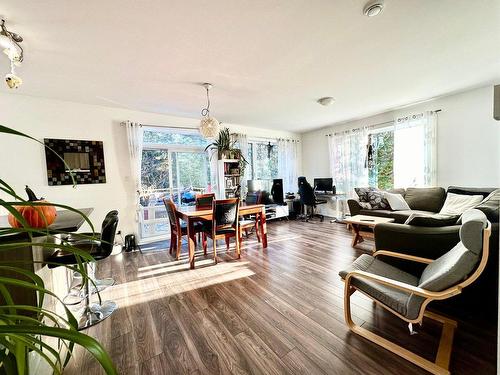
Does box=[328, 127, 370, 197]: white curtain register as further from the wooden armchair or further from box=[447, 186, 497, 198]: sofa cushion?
the wooden armchair

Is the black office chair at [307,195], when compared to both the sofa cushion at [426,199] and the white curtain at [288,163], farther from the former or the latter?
the sofa cushion at [426,199]

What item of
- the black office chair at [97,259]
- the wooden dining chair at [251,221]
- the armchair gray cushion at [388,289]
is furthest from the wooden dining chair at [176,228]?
the armchair gray cushion at [388,289]

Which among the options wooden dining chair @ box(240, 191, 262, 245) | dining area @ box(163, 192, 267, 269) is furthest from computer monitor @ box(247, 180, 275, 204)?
dining area @ box(163, 192, 267, 269)

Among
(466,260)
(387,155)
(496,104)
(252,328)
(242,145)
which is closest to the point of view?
(496,104)

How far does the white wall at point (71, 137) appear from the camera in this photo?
3010mm

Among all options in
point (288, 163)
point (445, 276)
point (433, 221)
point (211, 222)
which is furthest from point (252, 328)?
point (288, 163)

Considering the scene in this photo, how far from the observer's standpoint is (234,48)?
6.90 ft

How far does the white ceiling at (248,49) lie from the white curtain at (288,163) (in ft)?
8.55

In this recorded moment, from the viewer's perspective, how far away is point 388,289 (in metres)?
1.56

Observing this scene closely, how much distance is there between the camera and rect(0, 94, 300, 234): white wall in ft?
9.87

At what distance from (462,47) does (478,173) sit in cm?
237

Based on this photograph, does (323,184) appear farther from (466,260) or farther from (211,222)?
(466,260)

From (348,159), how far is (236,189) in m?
2.83

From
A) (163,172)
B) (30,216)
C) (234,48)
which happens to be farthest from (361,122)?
(30,216)
